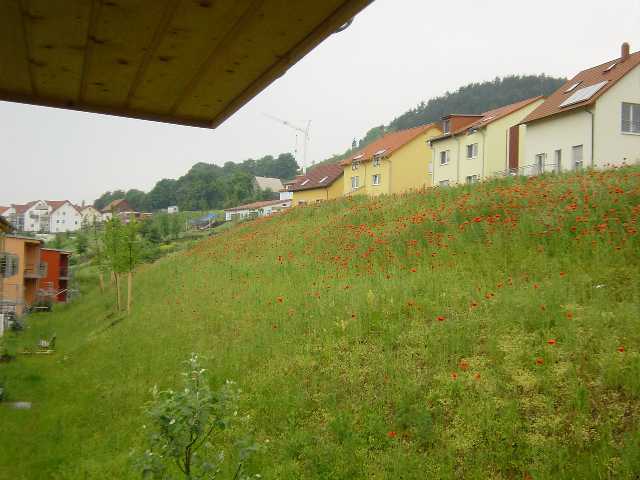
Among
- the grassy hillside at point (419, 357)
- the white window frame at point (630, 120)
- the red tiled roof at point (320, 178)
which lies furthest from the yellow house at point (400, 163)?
the grassy hillside at point (419, 357)

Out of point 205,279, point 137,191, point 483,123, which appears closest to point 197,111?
point 205,279

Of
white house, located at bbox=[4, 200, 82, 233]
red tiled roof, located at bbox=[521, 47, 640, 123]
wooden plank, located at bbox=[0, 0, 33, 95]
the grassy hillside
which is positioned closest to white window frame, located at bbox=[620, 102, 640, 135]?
red tiled roof, located at bbox=[521, 47, 640, 123]

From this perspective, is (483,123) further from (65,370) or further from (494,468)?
(494,468)

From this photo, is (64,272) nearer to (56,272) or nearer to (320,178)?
(56,272)

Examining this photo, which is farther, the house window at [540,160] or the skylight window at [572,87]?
the skylight window at [572,87]

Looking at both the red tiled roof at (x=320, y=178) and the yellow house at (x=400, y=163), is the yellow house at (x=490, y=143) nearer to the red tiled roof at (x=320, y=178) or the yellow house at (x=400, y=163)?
the yellow house at (x=400, y=163)

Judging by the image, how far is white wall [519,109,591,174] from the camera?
2253 centimetres

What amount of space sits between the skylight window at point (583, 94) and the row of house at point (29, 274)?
79.8 feet

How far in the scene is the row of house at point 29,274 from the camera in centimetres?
2439

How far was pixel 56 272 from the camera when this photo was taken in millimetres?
42500

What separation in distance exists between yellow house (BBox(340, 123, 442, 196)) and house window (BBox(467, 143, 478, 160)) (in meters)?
4.99

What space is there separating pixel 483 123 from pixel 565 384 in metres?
27.2

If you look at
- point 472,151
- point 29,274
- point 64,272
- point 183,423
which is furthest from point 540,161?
point 64,272

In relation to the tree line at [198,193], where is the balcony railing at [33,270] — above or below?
below
